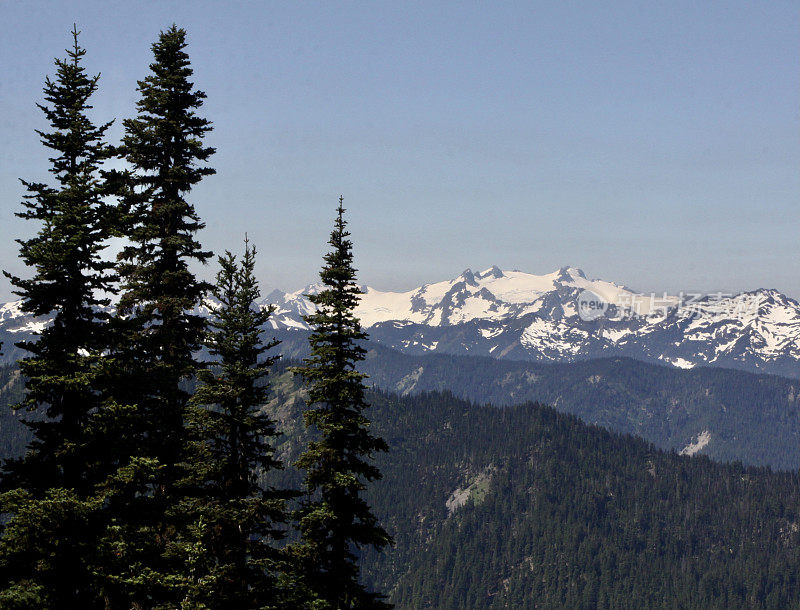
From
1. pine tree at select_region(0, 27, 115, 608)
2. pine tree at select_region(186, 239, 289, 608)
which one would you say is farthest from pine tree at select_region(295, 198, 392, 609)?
pine tree at select_region(0, 27, 115, 608)

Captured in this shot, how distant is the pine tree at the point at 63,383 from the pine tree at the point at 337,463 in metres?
7.93

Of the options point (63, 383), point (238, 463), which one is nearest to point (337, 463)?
point (238, 463)

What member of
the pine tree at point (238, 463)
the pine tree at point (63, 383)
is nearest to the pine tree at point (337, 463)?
the pine tree at point (238, 463)

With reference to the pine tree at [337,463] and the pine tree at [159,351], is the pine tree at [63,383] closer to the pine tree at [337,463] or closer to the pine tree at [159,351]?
the pine tree at [159,351]

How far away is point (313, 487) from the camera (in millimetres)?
27812

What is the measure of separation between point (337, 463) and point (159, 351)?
26.7 feet

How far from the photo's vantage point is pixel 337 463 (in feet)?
93.5

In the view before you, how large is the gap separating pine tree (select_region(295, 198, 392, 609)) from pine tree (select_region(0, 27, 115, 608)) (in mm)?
7935

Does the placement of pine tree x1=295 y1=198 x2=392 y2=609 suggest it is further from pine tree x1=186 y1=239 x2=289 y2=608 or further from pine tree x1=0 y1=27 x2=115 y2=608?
pine tree x1=0 y1=27 x2=115 y2=608

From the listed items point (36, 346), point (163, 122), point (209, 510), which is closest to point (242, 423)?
point (209, 510)

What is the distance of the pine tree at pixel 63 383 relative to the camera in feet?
69.6

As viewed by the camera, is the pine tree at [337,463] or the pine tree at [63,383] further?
the pine tree at [337,463]

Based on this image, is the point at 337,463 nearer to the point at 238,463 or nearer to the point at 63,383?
the point at 238,463

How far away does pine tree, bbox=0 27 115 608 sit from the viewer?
21219 millimetres
